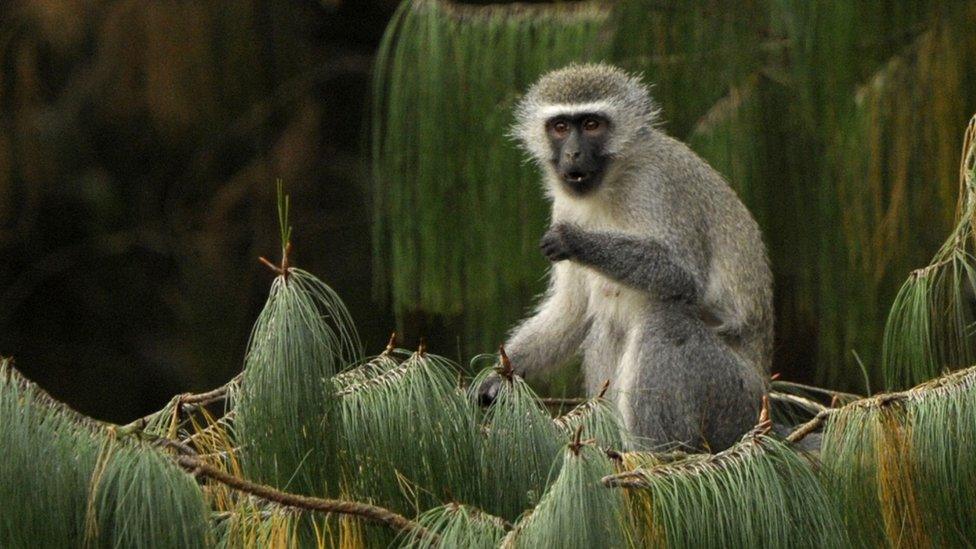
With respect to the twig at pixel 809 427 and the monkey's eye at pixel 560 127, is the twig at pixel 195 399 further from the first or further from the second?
the monkey's eye at pixel 560 127

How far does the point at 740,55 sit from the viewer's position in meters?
4.32

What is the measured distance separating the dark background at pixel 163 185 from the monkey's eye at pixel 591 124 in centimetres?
257

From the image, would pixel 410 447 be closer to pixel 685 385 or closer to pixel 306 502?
pixel 306 502

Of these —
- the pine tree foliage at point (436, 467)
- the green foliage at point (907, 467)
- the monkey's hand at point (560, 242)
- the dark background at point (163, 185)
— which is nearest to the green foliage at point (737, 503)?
the pine tree foliage at point (436, 467)

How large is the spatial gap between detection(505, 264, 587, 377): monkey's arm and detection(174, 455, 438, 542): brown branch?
1.85 metres

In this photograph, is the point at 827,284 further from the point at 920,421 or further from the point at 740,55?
the point at 920,421

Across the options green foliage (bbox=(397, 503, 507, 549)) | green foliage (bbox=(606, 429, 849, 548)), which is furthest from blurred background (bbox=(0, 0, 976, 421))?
green foliage (bbox=(397, 503, 507, 549))

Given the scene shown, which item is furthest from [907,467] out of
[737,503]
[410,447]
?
[410,447]

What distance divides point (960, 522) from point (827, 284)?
188 centimetres

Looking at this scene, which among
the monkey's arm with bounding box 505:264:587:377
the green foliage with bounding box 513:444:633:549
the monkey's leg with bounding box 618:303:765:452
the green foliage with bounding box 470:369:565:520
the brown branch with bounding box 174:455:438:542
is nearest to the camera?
the green foliage with bounding box 513:444:633:549

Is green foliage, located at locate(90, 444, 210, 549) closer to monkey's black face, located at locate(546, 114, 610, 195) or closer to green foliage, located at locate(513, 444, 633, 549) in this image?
green foliage, located at locate(513, 444, 633, 549)

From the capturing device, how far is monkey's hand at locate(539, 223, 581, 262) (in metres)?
3.85

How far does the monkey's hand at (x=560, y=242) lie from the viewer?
3846 millimetres

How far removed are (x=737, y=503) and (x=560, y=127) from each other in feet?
6.99
